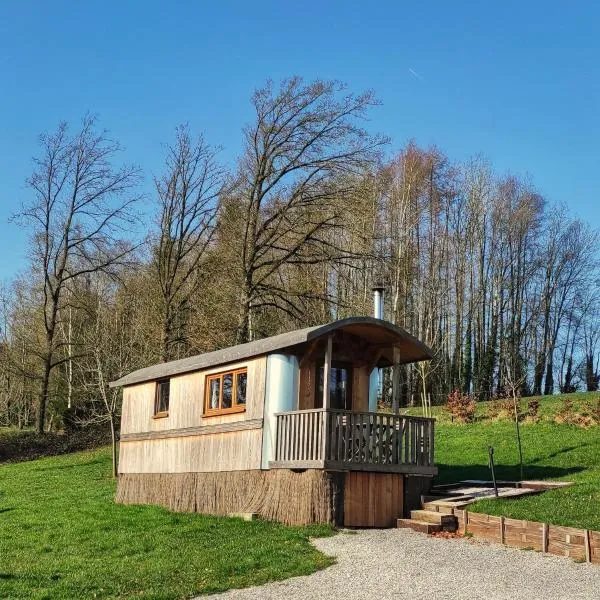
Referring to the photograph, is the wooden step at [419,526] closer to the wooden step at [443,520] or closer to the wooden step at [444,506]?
the wooden step at [443,520]

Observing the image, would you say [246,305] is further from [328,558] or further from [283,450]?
[328,558]

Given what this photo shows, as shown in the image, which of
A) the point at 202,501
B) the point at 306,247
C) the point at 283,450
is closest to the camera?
the point at 283,450

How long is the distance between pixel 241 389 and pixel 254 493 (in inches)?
90.7

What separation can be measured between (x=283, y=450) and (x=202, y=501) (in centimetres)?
311

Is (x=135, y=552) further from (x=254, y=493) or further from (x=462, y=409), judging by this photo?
(x=462, y=409)

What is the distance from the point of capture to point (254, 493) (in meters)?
16.3

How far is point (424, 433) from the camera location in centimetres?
1662

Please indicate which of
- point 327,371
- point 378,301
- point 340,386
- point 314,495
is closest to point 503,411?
point 378,301

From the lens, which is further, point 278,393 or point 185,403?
point 185,403

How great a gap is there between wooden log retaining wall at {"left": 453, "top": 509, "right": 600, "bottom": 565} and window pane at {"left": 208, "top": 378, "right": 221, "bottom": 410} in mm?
6477

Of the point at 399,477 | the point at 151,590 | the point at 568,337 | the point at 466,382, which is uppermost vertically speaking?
the point at 568,337

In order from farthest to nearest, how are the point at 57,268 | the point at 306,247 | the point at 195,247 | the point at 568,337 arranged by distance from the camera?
the point at 568,337
the point at 57,268
the point at 195,247
the point at 306,247

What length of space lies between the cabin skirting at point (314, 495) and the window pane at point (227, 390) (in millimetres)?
1556

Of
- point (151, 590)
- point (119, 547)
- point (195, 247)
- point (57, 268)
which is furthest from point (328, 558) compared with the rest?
point (57, 268)
